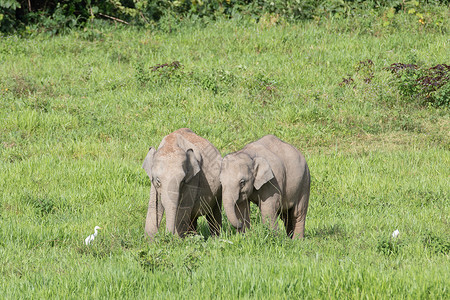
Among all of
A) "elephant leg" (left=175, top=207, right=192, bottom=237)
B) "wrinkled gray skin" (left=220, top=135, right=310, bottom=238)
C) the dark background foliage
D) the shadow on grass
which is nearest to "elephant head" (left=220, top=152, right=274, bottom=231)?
"wrinkled gray skin" (left=220, top=135, right=310, bottom=238)

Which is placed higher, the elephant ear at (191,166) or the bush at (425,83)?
the elephant ear at (191,166)

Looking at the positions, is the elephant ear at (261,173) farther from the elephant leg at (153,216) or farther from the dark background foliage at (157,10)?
the dark background foliage at (157,10)

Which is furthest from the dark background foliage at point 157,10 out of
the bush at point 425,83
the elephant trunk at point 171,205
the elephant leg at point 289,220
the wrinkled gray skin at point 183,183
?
the elephant trunk at point 171,205

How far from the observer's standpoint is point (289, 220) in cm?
713

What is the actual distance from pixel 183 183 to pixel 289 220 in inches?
57.1

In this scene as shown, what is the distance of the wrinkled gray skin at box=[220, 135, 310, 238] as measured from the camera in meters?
6.13

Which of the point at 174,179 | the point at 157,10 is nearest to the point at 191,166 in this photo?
the point at 174,179

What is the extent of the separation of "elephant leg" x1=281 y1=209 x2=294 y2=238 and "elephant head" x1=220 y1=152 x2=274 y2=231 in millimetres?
751

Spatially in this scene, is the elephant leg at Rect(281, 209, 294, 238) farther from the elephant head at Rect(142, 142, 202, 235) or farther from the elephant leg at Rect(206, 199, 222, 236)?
the elephant head at Rect(142, 142, 202, 235)

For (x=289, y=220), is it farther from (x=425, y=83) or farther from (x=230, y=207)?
(x=425, y=83)

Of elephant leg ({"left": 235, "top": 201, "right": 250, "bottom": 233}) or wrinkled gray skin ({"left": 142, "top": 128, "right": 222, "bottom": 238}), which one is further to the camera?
elephant leg ({"left": 235, "top": 201, "right": 250, "bottom": 233})

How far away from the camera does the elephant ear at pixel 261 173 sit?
6246mm

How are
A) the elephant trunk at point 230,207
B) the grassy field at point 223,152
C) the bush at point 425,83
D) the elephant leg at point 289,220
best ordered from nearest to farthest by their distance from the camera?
the grassy field at point 223,152 < the elephant trunk at point 230,207 < the elephant leg at point 289,220 < the bush at point 425,83

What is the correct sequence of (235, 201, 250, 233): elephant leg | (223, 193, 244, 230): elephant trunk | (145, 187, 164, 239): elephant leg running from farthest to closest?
(145, 187, 164, 239): elephant leg, (235, 201, 250, 233): elephant leg, (223, 193, 244, 230): elephant trunk
